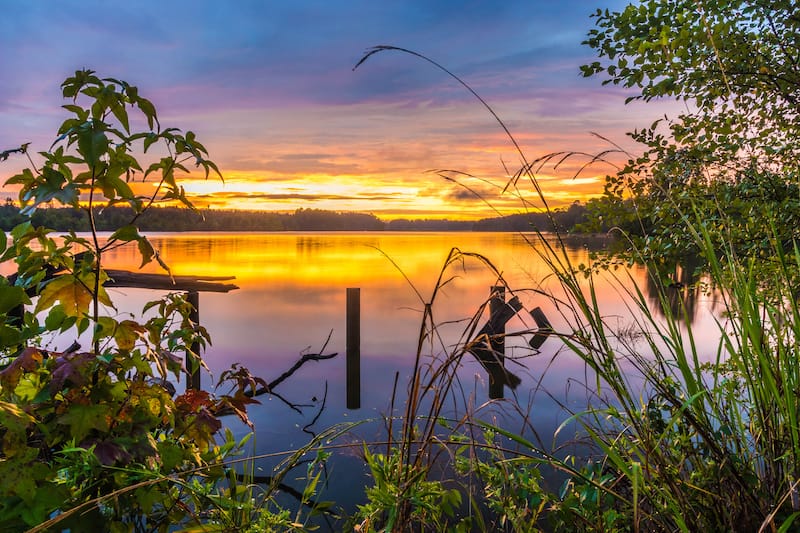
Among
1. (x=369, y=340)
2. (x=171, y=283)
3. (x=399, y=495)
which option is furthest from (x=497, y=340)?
(x=369, y=340)

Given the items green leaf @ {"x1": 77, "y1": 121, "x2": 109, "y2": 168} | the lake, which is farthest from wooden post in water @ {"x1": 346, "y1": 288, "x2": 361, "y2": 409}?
green leaf @ {"x1": 77, "y1": 121, "x2": 109, "y2": 168}

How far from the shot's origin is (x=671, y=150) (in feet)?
11.1

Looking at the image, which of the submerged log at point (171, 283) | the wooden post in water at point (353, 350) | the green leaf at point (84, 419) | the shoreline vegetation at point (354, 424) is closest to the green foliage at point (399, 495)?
the shoreline vegetation at point (354, 424)

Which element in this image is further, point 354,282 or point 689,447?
point 354,282

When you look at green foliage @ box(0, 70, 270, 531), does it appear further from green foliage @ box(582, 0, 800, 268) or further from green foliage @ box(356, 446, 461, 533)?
green foliage @ box(582, 0, 800, 268)

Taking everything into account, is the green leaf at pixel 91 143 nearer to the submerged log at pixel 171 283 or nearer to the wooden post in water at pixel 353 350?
the submerged log at pixel 171 283

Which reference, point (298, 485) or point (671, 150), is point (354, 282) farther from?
point (671, 150)

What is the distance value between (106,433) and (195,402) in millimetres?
331

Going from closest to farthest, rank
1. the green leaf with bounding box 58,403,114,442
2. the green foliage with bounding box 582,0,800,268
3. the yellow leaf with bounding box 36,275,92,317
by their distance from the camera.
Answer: the green leaf with bounding box 58,403,114,442 → the yellow leaf with bounding box 36,275,92,317 → the green foliage with bounding box 582,0,800,268

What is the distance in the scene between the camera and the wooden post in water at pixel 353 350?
740cm

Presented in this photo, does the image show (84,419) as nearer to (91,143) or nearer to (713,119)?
(91,143)

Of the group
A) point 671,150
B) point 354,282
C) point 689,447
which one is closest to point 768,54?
point 671,150

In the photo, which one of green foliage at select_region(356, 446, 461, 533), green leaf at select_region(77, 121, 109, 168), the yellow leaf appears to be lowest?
green foliage at select_region(356, 446, 461, 533)

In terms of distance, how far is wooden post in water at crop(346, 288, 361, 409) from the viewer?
7398 mm
